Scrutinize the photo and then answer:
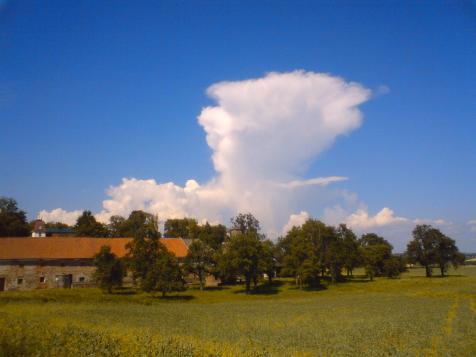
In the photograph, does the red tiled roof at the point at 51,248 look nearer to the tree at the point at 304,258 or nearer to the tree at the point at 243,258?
the tree at the point at 243,258

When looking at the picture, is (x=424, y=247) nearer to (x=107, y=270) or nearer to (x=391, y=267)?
(x=391, y=267)

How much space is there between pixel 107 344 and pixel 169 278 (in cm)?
4310

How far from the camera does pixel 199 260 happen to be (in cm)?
7250

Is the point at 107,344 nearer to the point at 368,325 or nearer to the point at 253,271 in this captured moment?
the point at 368,325

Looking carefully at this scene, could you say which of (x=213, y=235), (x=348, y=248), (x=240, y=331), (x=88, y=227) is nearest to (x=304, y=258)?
(x=348, y=248)

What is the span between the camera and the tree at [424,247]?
102312 millimetres

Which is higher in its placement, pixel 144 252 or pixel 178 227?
pixel 178 227

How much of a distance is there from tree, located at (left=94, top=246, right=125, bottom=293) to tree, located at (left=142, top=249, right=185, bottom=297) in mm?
4797

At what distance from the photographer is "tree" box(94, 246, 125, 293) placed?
59.1m

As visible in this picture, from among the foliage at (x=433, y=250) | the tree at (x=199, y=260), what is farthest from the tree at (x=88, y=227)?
the foliage at (x=433, y=250)

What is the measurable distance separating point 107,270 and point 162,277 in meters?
8.87

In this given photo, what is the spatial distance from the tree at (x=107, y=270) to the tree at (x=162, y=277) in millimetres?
4797

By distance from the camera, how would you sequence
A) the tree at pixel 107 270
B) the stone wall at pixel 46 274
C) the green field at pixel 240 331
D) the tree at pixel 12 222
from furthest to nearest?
1. the tree at pixel 12 222
2. the stone wall at pixel 46 274
3. the tree at pixel 107 270
4. the green field at pixel 240 331

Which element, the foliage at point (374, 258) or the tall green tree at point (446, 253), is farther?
the tall green tree at point (446, 253)
